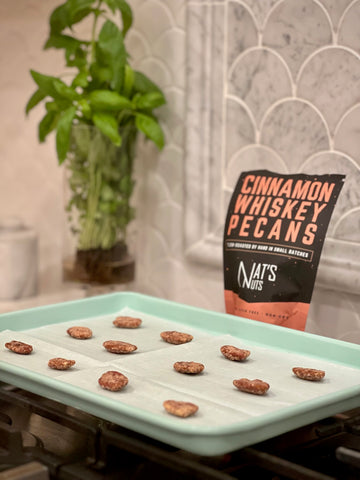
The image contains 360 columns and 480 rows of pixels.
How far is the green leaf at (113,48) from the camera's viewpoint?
1224 millimetres

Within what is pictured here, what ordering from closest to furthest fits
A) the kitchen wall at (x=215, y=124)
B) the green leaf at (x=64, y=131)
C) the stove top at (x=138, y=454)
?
1. the stove top at (x=138, y=454)
2. the kitchen wall at (x=215, y=124)
3. the green leaf at (x=64, y=131)

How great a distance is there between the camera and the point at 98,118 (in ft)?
4.01

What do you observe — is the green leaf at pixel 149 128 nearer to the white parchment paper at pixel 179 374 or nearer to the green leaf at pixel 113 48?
the green leaf at pixel 113 48

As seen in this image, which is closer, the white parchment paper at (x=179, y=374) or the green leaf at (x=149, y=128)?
the white parchment paper at (x=179, y=374)


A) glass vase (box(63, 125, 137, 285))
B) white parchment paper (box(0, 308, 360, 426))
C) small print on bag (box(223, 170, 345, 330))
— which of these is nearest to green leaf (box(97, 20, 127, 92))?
glass vase (box(63, 125, 137, 285))

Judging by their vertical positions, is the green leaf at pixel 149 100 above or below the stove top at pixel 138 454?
above

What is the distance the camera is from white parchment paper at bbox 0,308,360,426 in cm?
70

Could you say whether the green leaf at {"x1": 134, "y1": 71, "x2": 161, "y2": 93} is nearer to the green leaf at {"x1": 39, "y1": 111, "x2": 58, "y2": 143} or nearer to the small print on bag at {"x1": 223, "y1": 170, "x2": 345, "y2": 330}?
the green leaf at {"x1": 39, "y1": 111, "x2": 58, "y2": 143}

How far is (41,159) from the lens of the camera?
1599 millimetres

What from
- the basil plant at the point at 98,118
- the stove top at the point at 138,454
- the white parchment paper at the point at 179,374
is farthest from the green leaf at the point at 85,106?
the stove top at the point at 138,454

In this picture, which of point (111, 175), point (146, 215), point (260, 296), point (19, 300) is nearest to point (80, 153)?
point (111, 175)

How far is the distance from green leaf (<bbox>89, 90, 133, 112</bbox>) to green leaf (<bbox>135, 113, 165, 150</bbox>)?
0.06 metres

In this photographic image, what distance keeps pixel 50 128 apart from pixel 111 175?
0.42ft

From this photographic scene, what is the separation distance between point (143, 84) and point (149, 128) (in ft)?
0.27
